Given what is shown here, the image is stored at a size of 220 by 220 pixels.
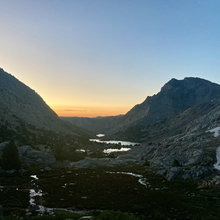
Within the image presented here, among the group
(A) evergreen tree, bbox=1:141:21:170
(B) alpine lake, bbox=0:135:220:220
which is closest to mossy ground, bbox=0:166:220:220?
(B) alpine lake, bbox=0:135:220:220

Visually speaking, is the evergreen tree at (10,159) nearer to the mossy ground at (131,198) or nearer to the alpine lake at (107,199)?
the alpine lake at (107,199)

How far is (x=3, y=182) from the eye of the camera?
4425 cm

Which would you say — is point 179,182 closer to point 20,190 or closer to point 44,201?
point 44,201

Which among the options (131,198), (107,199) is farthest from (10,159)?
(131,198)

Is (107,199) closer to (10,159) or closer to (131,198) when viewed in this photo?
(131,198)

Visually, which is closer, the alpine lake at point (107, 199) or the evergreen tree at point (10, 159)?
the alpine lake at point (107, 199)

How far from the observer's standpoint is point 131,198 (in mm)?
34969

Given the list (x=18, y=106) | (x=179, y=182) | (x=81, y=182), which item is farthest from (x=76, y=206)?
(x=18, y=106)

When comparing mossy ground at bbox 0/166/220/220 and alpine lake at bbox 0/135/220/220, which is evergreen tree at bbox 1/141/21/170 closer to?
alpine lake at bbox 0/135/220/220

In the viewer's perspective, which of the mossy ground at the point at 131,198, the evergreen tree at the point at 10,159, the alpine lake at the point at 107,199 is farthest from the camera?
the evergreen tree at the point at 10,159

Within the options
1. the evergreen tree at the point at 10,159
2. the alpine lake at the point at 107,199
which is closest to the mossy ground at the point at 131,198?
the alpine lake at the point at 107,199

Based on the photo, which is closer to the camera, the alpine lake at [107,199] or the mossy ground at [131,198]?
the alpine lake at [107,199]

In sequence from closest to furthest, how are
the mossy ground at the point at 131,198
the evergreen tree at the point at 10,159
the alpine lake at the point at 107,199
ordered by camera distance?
the alpine lake at the point at 107,199 < the mossy ground at the point at 131,198 < the evergreen tree at the point at 10,159

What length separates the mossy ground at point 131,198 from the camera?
28.6 m
